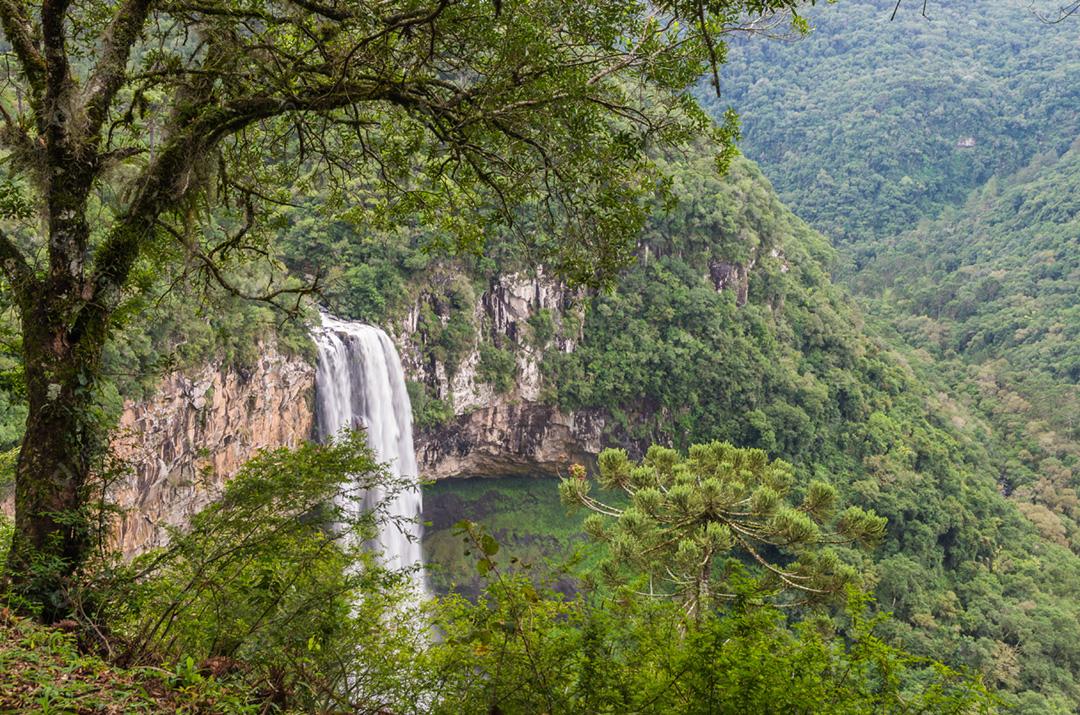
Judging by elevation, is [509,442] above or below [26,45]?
below

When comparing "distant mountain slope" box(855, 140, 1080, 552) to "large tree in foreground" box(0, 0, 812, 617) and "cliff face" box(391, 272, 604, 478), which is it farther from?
"large tree in foreground" box(0, 0, 812, 617)

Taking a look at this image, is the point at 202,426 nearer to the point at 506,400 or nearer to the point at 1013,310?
the point at 506,400

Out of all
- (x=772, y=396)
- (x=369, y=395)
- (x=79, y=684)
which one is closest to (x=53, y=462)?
(x=79, y=684)

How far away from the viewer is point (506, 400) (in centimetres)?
2420

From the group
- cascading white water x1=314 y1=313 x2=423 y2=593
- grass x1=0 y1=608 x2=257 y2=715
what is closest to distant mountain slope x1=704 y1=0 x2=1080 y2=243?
cascading white water x1=314 y1=313 x2=423 y2=593

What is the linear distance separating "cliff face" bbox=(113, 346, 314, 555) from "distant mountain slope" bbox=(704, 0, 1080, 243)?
50.3m

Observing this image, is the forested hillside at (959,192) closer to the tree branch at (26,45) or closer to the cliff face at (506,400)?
the cliff face at (506,400)

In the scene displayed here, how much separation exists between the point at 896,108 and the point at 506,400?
55.1 metres

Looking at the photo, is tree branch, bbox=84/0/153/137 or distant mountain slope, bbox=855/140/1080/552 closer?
tree branch, bbox=84/0/153/137

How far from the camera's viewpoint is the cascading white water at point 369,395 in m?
17.1

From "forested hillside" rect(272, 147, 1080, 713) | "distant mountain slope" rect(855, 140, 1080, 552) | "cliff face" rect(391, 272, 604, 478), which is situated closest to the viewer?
"forested hillside" rect(272, 147, 1080, 713)

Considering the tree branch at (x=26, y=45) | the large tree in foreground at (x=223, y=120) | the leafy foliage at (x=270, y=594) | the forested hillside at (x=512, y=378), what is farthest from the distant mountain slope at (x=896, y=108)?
the tree branch at (x=26, y=45)

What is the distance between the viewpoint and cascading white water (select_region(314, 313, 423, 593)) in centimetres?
1711

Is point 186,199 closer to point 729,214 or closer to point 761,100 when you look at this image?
point 729,214
